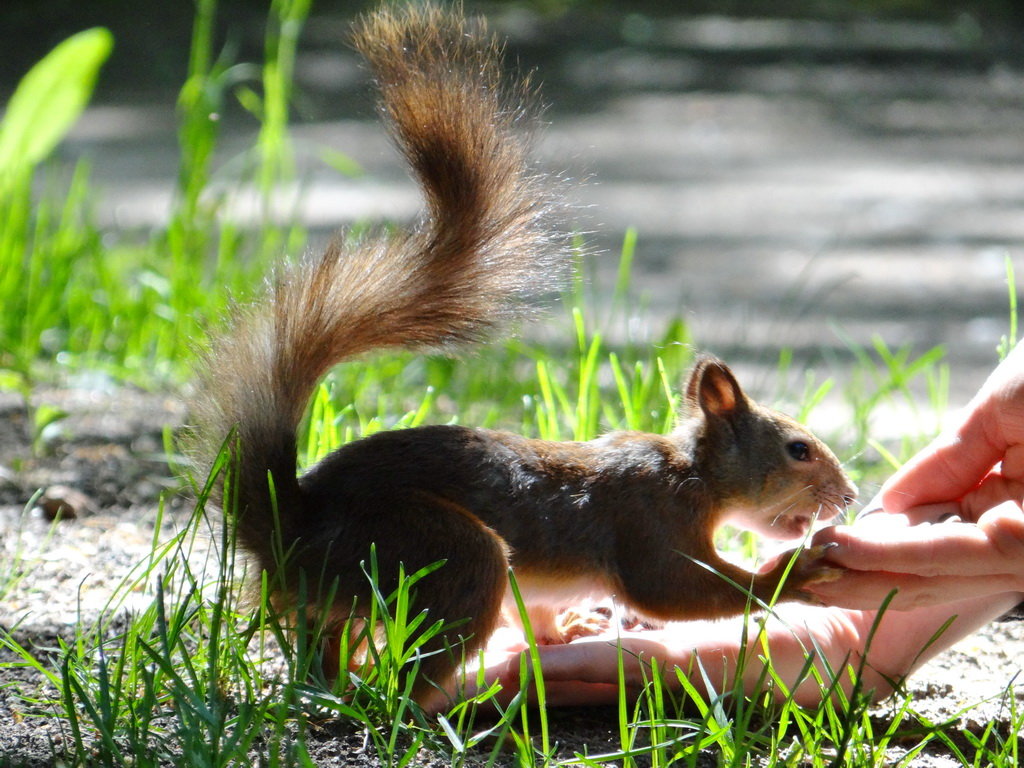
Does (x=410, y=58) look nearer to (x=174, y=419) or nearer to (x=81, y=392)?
(x=174, y=419)

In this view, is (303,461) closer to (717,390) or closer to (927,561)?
(717,390)

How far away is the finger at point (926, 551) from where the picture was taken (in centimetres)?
179

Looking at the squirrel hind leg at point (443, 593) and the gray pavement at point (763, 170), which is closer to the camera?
the squirrel hind leg at point (443, 593)

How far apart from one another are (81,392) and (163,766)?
180 centimetres

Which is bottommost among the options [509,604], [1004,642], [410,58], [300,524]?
[1004,642]

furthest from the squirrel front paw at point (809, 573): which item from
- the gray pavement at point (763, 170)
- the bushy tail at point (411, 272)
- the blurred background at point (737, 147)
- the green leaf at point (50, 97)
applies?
the green leaf at point (50, 97)

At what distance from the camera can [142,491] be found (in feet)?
8.82

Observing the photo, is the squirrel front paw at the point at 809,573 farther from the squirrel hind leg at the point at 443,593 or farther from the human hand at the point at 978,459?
the squirrel hind leg at the point at 443,593

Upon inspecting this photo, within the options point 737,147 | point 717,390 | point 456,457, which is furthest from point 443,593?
point 737,147

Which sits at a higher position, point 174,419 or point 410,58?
point 410,58

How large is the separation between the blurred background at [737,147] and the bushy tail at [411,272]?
0.21m

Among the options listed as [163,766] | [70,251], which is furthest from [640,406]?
[70,251]

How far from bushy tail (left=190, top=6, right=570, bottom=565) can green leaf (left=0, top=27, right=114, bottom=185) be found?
1852 millimetres

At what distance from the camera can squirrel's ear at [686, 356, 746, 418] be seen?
2111 mm
